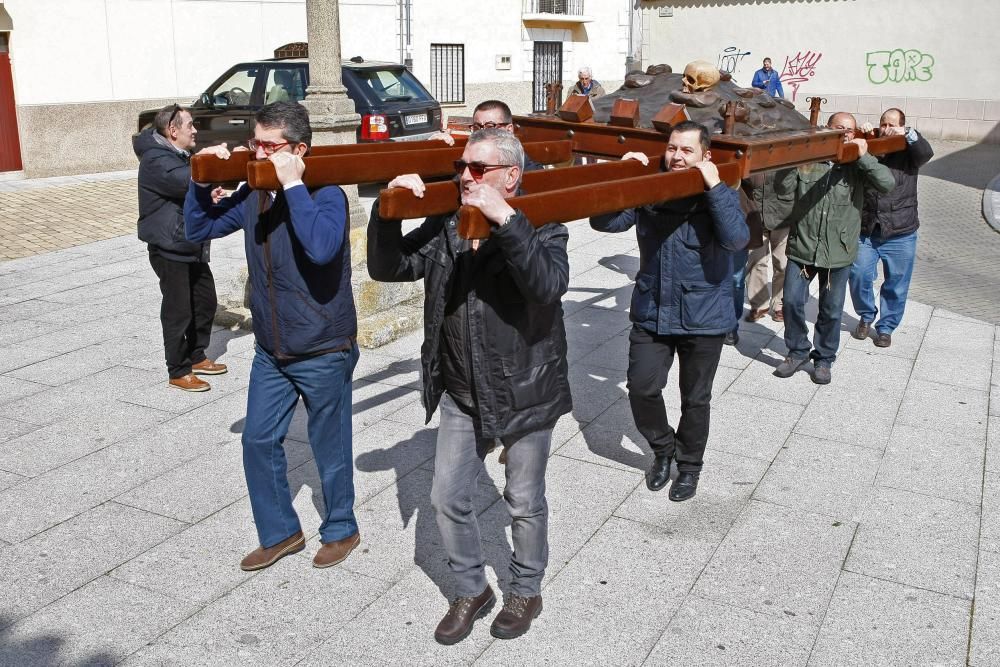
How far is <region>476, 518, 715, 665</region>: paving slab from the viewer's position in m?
3.70

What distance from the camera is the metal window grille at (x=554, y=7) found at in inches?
1035

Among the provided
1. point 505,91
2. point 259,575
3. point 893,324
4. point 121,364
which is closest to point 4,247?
point 121,364

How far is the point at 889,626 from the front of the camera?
3873mm

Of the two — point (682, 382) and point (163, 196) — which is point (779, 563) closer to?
point (682, 382)

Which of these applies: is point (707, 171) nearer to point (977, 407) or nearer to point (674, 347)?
point (674, 347)

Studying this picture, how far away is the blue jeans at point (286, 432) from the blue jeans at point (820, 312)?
12.0 ft

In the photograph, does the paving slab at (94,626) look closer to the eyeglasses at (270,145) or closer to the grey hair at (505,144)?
the eyeglasses at (270,145)

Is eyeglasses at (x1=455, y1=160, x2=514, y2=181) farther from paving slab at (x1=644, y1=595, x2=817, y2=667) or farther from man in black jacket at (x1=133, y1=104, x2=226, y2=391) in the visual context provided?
man in black jacket at (x1=133, y1=104, x2=226, y2=391)

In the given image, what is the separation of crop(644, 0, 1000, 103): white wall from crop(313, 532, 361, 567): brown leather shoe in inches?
842

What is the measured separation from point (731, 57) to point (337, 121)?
64.9ft

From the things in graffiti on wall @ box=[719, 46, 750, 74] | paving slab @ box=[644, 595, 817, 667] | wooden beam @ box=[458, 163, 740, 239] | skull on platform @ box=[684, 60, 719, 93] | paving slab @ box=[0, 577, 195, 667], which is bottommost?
paving slab @ box=[644, 595, 817, 667]

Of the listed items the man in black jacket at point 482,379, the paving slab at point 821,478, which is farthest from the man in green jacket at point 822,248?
the man in black jacket at point 482,379

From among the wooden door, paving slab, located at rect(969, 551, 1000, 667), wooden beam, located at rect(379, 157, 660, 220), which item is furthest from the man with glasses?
the wooden door

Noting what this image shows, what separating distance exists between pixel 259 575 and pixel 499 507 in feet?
3.85
